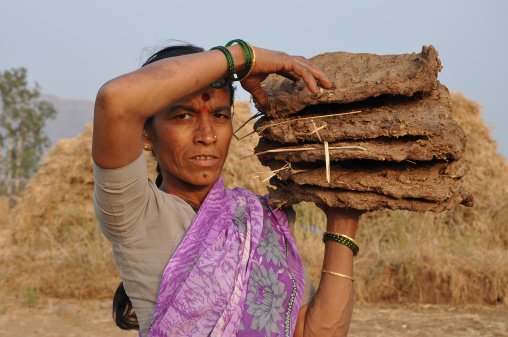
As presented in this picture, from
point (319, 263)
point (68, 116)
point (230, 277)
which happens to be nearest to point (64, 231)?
point (319, 263)

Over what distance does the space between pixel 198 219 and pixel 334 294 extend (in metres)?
0.62

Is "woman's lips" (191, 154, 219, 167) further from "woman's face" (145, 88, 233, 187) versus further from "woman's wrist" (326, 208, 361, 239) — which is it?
"woman's wrist" (326, 208, 361, 239)

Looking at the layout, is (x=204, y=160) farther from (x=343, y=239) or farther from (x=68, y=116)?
(x=68, y=116)

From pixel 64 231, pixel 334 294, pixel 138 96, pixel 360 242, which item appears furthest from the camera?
pixel 64 231

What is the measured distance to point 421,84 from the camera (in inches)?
68.8

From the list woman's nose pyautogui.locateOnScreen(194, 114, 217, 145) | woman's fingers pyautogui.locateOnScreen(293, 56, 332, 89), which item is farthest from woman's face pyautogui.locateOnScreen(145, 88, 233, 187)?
woman's fingers pyautogui.locateOnScreen(293, 56, 332, 89)

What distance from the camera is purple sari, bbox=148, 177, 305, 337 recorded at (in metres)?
1.74

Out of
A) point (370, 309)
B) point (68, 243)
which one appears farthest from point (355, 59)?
point (68, 243)

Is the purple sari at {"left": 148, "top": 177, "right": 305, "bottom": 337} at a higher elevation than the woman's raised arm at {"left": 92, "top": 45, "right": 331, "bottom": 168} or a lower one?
lower

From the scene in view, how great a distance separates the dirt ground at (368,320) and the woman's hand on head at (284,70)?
3698 millimetres

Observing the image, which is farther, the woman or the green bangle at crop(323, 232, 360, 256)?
the green bangle at crop(323, 232, 360, 256)

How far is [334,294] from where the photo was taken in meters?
1.96

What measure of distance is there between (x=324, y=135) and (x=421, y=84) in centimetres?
39

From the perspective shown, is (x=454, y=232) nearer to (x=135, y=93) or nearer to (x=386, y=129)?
(x=386, y=129)
